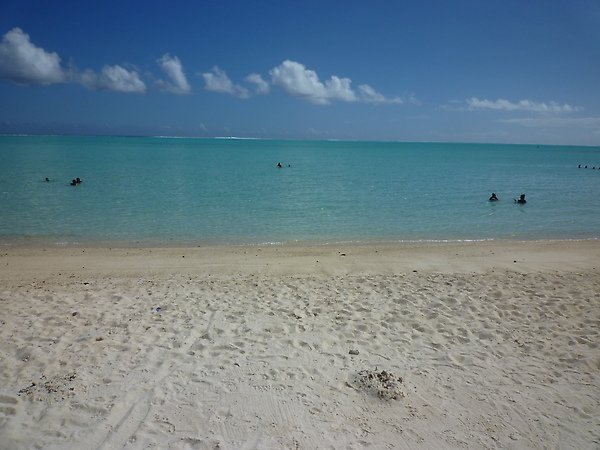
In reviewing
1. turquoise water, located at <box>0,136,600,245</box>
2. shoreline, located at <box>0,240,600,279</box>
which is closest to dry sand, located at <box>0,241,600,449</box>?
shoreline, located at <box>0,240,600,279</box>

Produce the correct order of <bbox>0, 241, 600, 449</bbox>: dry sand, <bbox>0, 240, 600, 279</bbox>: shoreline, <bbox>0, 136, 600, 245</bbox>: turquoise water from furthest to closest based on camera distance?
1. <bbox>0, 136, 600, 245</bbox>: turquoise water
2. <bbox>0, 240, 600, 279</bbox>: shoreline
3. <bbox>0, 241, 600, 449</bbox>: dry sand

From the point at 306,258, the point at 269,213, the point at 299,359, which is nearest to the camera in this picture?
the point at 299,359

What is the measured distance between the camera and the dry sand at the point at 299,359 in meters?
4.52

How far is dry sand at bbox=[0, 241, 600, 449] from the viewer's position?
452 centimetres

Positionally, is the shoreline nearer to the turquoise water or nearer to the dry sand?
the dry sand

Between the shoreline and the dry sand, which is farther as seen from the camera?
the shoreline

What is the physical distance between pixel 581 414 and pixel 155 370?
18.1 feet

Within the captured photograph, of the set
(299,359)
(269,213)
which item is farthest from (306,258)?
(269,213)

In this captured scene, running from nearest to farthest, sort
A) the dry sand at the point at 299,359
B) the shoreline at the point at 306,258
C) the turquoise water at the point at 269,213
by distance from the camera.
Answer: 1. the dry sand at the point at 299,359
2. the shoreline at the point at 306,258
3. the turquoise water at the point at 269,213

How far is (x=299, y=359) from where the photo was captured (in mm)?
5883

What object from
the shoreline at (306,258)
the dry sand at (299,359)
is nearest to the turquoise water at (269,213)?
the shoreline at (306,258)

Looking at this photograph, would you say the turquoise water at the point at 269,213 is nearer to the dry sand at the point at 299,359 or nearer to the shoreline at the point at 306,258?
the shoreline at the point at 306,258

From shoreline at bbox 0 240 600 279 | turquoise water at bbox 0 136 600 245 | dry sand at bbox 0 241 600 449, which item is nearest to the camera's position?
dry sand at bbox 0 241 600 449

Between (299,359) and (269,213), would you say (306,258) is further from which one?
(269,213)
